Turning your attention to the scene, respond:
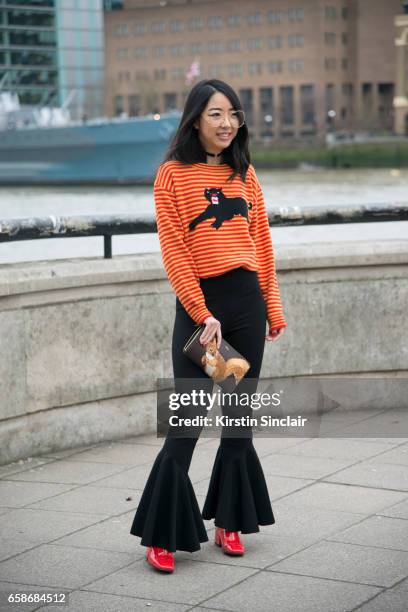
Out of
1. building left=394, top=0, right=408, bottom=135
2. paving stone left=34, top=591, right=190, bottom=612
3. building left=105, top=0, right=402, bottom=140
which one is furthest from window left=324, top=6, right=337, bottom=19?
paving stone left=34, top=591, right=190, bottom=612

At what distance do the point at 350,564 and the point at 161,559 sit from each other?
593mm

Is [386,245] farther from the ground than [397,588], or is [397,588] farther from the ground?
[386,245]

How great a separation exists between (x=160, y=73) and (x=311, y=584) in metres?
121

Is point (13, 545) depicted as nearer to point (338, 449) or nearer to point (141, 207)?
point (338, 449)

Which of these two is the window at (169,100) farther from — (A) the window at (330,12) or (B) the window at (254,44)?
(A) the window at (330,12)

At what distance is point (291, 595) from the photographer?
3.40 meters

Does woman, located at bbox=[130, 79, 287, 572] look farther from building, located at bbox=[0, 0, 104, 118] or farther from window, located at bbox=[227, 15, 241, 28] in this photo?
window, located at bbox=[227, 15, 241, 28]

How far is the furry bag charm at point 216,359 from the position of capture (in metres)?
3.60

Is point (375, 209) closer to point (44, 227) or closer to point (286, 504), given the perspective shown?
point (44, 227)

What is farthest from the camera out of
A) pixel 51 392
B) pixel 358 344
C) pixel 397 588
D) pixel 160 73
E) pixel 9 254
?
pixel 160 73

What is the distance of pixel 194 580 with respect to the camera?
3.59m

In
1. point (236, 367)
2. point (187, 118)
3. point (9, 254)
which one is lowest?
point (9, 254)

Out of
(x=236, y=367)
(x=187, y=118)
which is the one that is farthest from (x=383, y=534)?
(x=187, y=118)

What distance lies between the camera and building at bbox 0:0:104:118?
81562 millimetres
